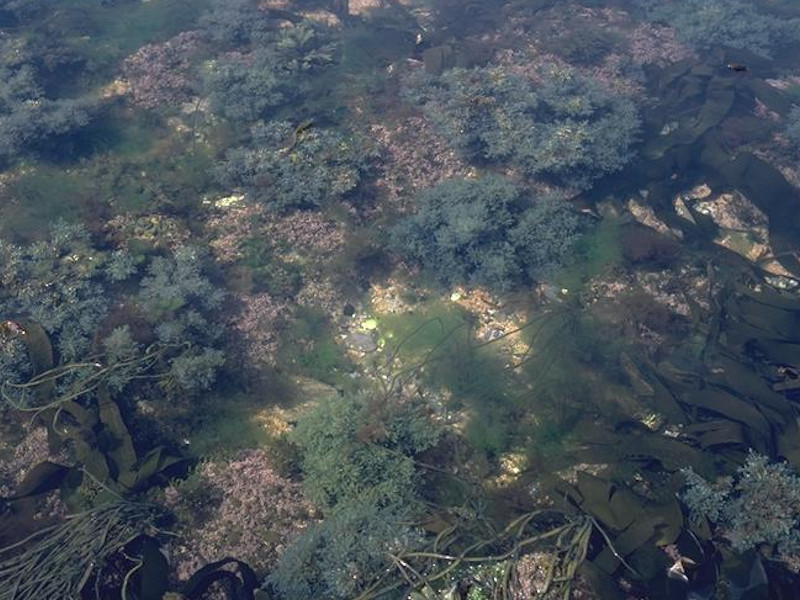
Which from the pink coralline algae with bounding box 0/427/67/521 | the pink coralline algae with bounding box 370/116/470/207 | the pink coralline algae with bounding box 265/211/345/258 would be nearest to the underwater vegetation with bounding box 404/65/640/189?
the pink coralline algae with bounding box 370/116/470/207

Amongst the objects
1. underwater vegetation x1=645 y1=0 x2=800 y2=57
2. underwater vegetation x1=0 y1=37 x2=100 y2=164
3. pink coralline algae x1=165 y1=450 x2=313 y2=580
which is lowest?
pink coralline algae x1=165 y1=450 x2=313 y2=580

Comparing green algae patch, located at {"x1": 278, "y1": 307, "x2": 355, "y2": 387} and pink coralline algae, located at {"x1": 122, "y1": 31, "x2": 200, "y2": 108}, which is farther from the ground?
pink coralline algae, located at {"x1": 122, "y1": 31, "x2": 200, "y2": 108}

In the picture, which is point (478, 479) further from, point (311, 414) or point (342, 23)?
point (342, 23)

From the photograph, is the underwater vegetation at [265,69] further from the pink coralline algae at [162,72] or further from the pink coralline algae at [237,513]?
the pink coralline algae at [237,513]

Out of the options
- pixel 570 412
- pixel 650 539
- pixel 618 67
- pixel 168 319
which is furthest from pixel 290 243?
pixel 618 67

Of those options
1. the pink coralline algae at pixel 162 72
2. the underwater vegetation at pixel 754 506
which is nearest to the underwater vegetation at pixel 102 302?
the pink coralline algae at pixel 162 72

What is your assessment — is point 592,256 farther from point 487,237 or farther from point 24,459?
point 24,459

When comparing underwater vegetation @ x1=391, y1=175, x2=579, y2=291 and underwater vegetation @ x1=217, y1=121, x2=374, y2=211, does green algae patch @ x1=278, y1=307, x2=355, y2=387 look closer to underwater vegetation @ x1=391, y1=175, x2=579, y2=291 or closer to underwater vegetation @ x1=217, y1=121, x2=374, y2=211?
underwater vegetation @ x1=391, y1=175, x2=579, y2=291

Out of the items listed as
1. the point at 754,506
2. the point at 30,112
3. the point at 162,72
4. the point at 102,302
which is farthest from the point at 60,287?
the point at 754,506

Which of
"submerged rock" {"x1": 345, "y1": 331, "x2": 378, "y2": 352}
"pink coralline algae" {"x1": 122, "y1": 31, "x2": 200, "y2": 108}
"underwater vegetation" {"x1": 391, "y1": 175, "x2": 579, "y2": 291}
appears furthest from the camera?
"pink coralline algae" {"x1": 122, "y1": 31, "x2": 200, "y2": 108}
